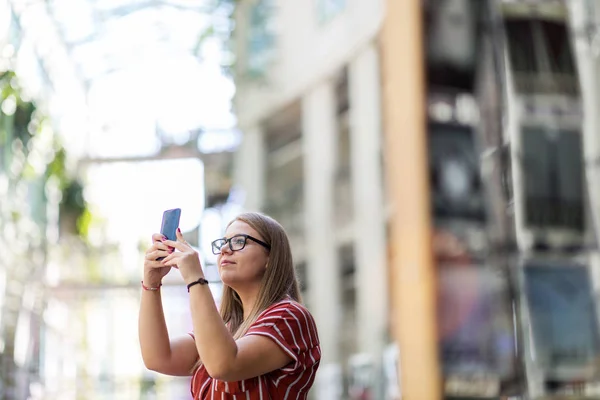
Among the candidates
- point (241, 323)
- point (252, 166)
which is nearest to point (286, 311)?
point (241, 323)

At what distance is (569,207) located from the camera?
305 inches

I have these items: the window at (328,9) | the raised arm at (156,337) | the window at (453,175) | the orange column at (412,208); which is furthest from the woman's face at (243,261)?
the window at (328,9)

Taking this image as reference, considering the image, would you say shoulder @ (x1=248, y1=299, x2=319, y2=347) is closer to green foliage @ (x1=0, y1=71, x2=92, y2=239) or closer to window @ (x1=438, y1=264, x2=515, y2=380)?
window @ (x1=438, y1=264, x2=515, y2=380)

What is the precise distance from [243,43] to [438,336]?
39.8 ft

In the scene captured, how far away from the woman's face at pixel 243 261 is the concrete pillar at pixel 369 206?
12.6m

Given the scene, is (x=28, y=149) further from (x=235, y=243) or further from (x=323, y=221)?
(x=235, y=243)

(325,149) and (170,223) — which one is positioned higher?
(325,149)

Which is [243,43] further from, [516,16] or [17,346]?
[516,16]

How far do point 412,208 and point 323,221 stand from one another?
9.70m

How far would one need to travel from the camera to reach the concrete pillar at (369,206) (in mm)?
14469

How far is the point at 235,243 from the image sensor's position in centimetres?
179

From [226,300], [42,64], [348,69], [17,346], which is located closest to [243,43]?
[348,69]

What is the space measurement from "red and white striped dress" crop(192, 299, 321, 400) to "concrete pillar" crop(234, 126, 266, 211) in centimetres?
1789

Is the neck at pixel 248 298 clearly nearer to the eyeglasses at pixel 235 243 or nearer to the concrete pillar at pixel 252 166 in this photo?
the eyeglasses at pixel 235 243
